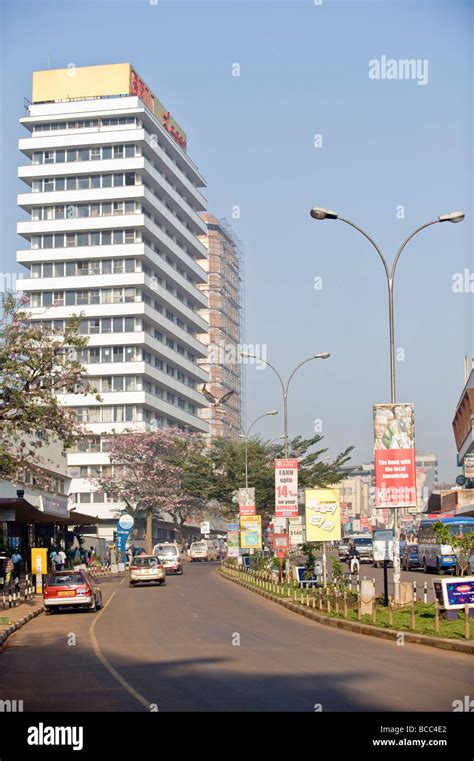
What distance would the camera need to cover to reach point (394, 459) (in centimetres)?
2464

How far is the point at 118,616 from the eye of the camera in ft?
103

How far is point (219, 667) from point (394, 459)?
878cm

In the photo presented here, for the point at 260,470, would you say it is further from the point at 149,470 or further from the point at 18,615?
the point at 18,615

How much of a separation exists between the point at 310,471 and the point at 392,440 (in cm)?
6601

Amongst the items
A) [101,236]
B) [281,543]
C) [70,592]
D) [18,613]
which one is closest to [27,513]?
[281,543]

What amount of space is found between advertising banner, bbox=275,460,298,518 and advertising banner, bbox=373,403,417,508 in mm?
17207

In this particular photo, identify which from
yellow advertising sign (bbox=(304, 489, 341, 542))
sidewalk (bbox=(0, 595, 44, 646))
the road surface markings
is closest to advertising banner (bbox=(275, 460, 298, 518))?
yellow advertising sign (bbox=(304, 489, 341, 542))

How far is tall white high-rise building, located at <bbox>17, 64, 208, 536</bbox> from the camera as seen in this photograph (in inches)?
4461

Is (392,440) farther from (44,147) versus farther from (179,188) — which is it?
(179,188)

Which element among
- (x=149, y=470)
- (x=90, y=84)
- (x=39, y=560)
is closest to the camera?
(x=39, y=560)

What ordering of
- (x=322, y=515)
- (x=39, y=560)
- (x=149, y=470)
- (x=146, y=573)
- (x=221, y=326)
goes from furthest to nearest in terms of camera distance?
1. (x=221, y=326)
2. (x=149, y=470)
3. (x=146, y=573)
4. (x=39, y=560)
5. (x=322, y=515)

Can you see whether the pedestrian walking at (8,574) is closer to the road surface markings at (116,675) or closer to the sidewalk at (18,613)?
the sidewalk at (18,613)

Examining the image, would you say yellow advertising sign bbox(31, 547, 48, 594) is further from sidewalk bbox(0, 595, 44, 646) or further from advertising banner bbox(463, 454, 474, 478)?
advertising banner bbox(463, 454, 474, 478)

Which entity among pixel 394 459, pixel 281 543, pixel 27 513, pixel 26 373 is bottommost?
pixel 281 543
